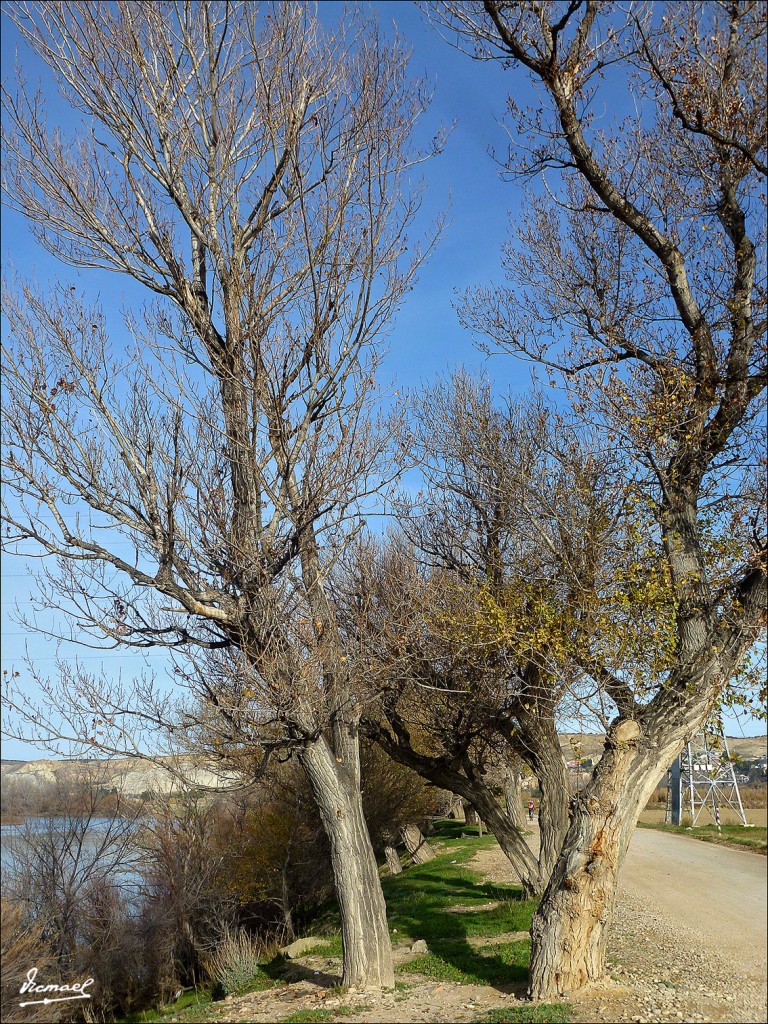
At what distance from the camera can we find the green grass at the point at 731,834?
64.4 feet

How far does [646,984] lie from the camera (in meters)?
8.35

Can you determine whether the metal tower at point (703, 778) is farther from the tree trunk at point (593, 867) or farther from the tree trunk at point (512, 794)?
the tree trunk at point (512, 794)

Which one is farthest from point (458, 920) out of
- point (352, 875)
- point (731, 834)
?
point (731, 834)

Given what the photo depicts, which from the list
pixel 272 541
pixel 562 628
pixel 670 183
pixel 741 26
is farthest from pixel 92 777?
pixel 741 26

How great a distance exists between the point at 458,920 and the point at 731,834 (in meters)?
11.6

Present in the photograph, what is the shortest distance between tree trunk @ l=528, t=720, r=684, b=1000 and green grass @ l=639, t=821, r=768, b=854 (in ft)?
39.1

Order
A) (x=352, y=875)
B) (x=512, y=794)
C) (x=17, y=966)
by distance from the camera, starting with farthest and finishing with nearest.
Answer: (x=512, y=794) < (x=17, y=966) < (x=352, y=875)

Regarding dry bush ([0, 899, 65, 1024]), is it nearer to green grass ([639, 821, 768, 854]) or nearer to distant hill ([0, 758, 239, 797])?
distant hill ([0, 758, 239, 797])

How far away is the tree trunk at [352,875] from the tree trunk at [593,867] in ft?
6.25

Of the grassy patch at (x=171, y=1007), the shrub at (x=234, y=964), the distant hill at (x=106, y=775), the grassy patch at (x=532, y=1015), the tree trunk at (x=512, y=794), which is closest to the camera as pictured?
the grassy patch at (x=532, y=1015)

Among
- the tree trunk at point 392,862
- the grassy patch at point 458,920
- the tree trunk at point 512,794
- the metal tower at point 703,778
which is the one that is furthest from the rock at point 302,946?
the tree trunk at point 392,862

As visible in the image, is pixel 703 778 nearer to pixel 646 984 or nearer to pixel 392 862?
pixel 392 862

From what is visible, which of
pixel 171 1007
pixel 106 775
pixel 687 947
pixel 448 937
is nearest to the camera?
pixel 687 947

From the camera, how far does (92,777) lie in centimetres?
1855
